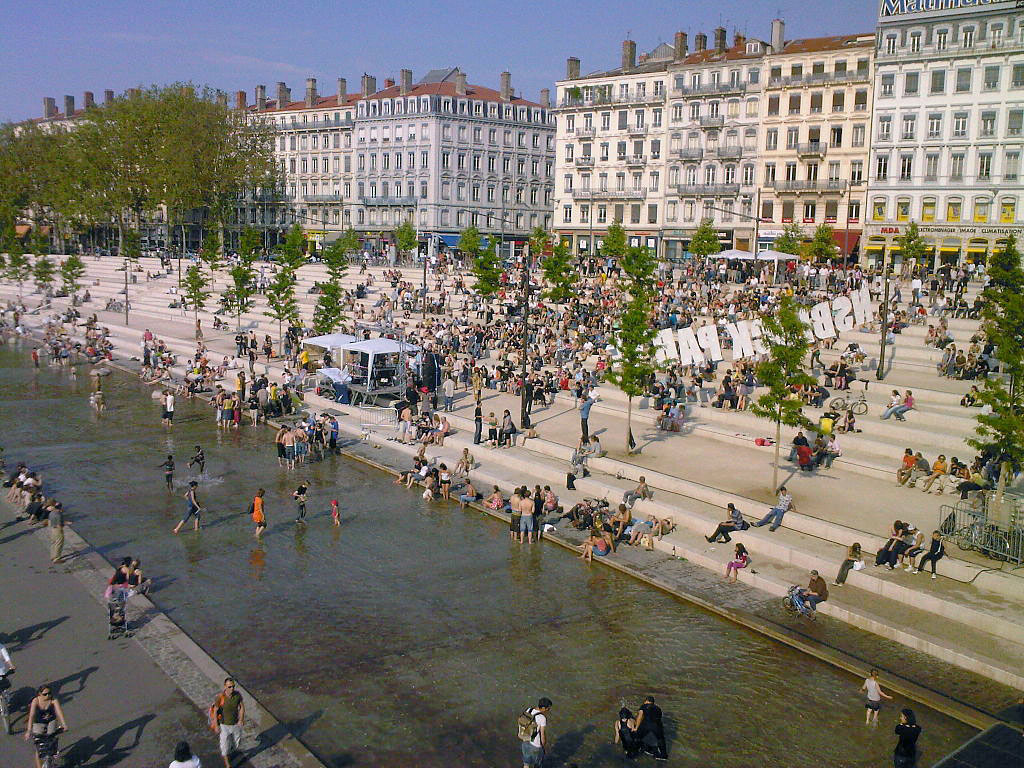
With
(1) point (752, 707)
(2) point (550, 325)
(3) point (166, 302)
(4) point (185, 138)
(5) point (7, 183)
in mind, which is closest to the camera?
(1) point (752, 707)

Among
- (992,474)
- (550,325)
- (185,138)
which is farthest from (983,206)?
(185,138)

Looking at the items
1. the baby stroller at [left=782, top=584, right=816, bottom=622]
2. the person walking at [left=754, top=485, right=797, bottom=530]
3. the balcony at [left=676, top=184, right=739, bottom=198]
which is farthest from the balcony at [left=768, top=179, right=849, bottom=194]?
the baby stroller at [left=782, top=584, right=816, bottom=622]

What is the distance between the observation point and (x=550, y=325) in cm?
4434

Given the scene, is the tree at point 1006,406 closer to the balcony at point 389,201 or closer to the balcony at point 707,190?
the balcony at point 707,190

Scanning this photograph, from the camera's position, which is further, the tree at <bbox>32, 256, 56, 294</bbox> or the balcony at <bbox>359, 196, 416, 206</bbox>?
the balcony at <bbox>359, 196, 416, 206</bbox>

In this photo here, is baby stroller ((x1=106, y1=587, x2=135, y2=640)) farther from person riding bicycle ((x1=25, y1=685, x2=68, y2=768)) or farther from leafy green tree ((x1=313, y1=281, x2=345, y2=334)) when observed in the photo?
leafy green tree ((x1=313, y1=281, x2=345, y2=334))

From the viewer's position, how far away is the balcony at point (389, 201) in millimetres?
91000

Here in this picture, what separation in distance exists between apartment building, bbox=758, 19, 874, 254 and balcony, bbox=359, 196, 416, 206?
124 ft

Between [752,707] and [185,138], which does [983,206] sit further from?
[185,138]

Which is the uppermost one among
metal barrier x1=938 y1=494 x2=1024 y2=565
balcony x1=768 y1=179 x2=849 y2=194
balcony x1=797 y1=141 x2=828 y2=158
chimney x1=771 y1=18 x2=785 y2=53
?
chimney x1=771 y1=18 x2=785 y2=53

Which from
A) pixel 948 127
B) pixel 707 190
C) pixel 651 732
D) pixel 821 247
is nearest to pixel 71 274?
pixel 707 190

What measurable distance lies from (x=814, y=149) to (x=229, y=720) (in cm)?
6244

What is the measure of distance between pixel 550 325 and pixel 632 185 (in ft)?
116

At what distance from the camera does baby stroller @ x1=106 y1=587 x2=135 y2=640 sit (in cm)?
1561
